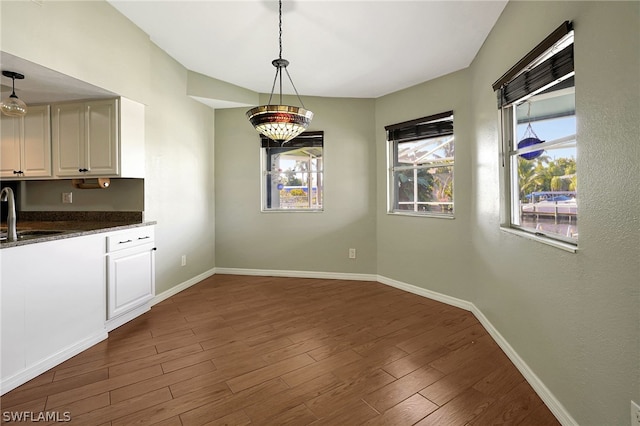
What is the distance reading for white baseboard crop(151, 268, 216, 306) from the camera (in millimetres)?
3359

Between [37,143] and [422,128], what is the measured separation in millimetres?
4031

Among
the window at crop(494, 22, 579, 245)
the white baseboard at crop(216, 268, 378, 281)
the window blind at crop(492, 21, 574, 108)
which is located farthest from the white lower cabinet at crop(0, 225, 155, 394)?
the window blind at crop(492, 21, 574, 108)

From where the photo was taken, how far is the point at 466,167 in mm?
3189

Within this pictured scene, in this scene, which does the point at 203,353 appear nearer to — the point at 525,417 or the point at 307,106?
the point at 525,417

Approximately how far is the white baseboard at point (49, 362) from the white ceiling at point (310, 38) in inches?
78.4

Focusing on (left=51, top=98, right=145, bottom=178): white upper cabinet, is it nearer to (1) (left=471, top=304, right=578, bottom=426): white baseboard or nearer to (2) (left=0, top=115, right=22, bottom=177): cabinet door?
(2) (left=0, top=115, right=22, bottom=177): cabinet door

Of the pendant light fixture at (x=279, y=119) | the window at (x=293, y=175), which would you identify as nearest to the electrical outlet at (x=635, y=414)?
the pendant light fixture at (x=279, y=119)

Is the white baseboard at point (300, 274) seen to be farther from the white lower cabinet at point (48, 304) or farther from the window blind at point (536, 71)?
the window blind at point (536, 71)

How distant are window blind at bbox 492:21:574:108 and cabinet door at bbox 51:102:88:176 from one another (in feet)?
11.8

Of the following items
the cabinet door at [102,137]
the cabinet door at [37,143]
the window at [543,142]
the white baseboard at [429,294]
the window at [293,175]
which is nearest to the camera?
the window at [543,142]

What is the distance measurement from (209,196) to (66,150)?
1759 mm

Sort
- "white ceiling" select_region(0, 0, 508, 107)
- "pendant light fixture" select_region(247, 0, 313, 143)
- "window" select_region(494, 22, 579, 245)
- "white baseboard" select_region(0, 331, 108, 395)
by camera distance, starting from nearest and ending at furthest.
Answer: "window" select_region(494, 22, 579, 245) → "white baseboard" select_region(0, 331, 108, 395) → "pendant light fixture" select_region(247, 0, 313, 143) → "white ceiling" select_region(0, 0, 508, 107)

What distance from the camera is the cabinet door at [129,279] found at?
2.58 metres

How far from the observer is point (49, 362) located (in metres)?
2.06
